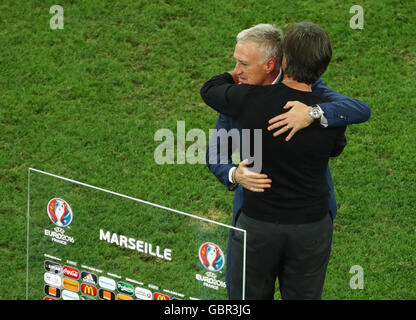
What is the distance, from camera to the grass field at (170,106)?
6840 millimetres

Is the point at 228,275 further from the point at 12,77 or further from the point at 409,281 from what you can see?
the point at 12,77

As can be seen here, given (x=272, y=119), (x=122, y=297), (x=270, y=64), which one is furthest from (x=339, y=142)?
(x=122, y=297)

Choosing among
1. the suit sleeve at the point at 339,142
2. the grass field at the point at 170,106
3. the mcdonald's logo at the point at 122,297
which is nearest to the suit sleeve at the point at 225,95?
the suit sleeve at the point at 339,142

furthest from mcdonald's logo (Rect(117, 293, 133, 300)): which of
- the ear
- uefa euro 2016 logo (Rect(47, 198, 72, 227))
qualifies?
the ear

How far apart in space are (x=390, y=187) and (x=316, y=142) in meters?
3.59

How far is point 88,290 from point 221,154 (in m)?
0.99

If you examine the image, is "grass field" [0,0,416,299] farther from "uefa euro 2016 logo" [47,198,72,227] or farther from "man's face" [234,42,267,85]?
"man's face" [234,42,267,85]

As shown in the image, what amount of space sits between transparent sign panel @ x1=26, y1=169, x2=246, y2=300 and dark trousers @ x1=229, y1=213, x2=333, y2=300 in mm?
430

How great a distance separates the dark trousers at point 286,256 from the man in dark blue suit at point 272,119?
20 centimetres

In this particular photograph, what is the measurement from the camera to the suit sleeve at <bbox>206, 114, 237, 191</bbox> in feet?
Answer: 14.1

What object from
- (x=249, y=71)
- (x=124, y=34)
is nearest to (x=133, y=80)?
(x=124, y=34)

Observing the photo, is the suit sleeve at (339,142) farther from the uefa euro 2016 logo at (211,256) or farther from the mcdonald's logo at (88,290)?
the mcdonald's logo at (88,290)

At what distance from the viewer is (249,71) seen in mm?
4254

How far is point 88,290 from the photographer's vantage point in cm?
402
